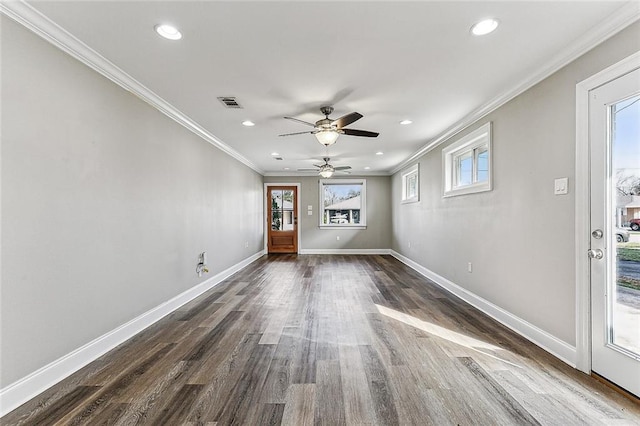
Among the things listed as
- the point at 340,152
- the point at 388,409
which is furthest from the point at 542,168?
the point at 340,152

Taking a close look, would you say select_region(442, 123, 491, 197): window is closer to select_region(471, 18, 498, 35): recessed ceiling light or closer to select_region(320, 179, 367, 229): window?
select_region(471, 18, 498, 35): recessed ceiling light

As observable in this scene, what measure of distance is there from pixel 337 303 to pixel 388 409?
2.03 meters

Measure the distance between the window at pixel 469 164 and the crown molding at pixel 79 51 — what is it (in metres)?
3.71

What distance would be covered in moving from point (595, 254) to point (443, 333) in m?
1.38

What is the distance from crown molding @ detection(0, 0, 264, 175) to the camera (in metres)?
1.72

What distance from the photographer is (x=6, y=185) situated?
1.69m

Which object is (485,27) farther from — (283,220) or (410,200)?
Answer: (283,220)

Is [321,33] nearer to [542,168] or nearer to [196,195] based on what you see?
[542,168]

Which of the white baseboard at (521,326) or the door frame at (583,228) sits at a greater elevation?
the door frame at (583,228)

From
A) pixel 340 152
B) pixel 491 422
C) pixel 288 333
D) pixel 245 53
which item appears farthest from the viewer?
pixel 340 152

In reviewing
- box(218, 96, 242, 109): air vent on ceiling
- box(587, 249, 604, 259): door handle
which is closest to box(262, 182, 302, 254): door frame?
box(218, 96, 242, 109): air vent on ceiling

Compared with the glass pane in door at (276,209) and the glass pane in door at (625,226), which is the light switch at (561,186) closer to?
the glass pane in door at (625,226)

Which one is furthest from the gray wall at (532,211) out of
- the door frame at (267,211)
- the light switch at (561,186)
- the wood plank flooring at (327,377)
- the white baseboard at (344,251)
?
the door frame at (267,211)

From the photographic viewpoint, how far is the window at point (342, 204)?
8.61m
